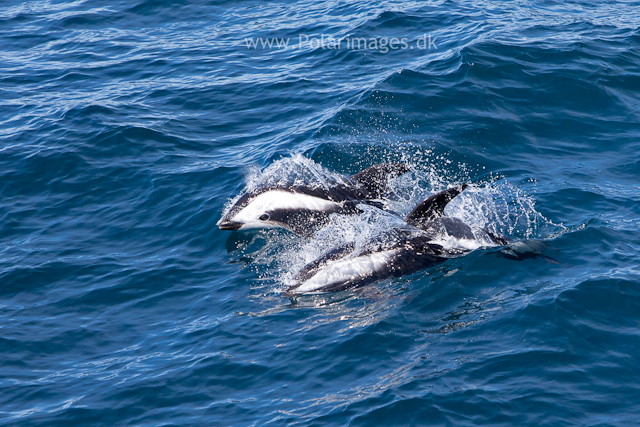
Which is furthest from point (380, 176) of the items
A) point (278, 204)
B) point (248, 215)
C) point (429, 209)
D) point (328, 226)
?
point (248, 215)

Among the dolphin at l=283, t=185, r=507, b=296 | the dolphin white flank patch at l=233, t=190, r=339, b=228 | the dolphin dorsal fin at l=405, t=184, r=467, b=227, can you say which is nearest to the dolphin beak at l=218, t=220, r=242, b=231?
the dolphin white flank patch at l=233, t=190, r=339, b=228

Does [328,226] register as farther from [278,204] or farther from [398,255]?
[398,255]

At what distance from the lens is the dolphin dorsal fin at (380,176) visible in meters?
12.4

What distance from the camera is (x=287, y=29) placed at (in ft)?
69.5

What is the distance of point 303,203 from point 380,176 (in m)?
1.55

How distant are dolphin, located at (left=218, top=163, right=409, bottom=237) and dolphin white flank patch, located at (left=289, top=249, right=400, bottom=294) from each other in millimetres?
1754

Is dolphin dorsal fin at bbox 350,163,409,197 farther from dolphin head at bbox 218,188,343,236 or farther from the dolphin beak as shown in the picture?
the dolphin beak

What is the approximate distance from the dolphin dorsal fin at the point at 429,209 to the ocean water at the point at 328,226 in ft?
2.22

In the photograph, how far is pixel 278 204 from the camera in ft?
39.9

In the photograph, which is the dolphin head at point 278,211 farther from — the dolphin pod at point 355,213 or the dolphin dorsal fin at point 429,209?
the dolphin dorsal fin at point 429,209

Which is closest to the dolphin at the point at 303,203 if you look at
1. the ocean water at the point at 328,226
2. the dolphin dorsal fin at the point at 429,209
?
the ocean water at the point at 328,226

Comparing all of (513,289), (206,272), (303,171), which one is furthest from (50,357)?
(513,289)

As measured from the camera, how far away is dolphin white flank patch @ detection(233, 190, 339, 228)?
12.0 m

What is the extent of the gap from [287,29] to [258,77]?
3.76 metres
